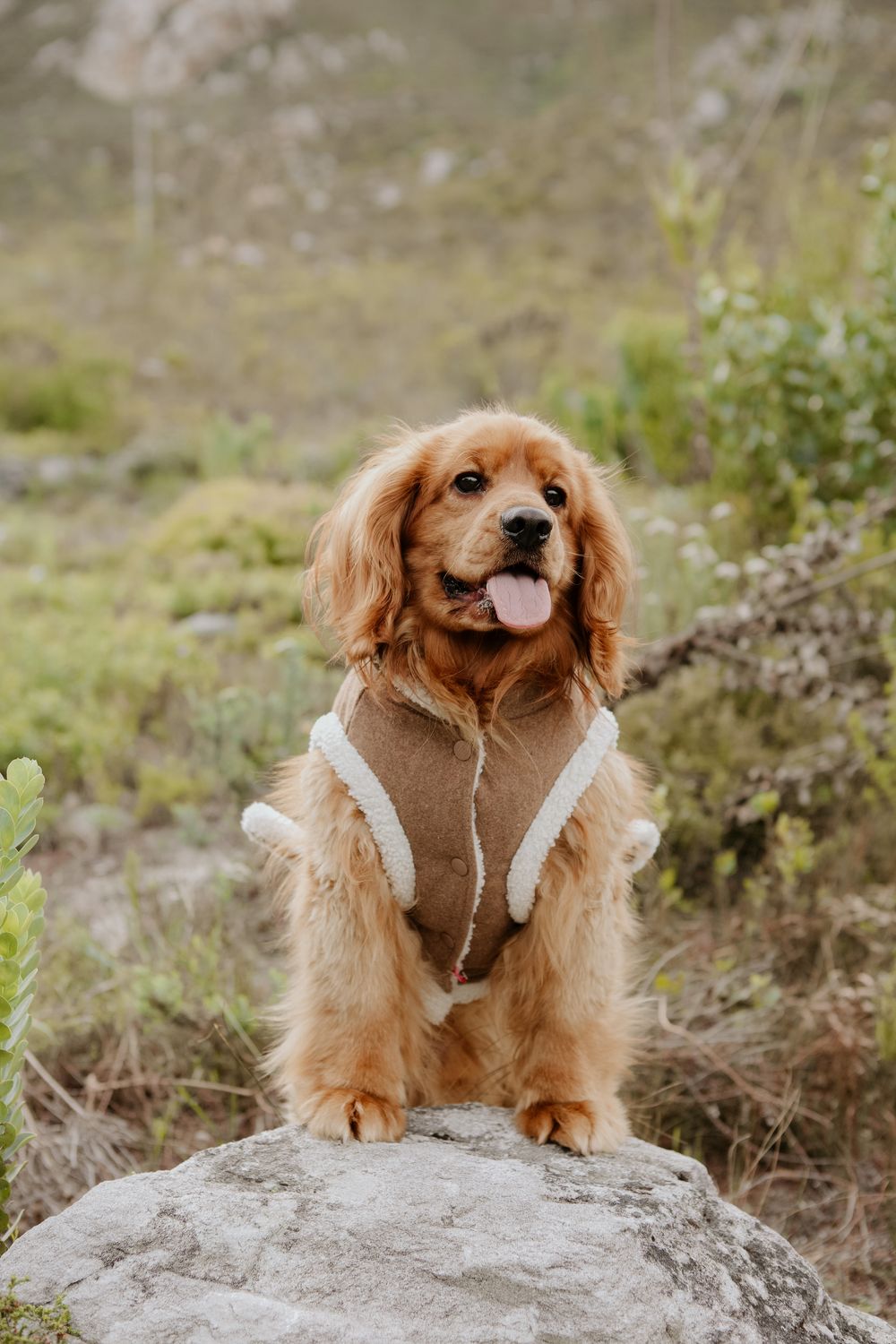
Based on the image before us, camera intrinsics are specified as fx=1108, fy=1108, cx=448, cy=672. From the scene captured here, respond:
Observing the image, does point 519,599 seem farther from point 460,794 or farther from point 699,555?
point 699,555


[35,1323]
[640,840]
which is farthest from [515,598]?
[35,1323]

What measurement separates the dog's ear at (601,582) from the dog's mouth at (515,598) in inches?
7.4

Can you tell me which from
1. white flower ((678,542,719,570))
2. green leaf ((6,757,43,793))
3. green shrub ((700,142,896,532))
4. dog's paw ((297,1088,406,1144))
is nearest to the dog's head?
green leaf ((6,757,43,793))

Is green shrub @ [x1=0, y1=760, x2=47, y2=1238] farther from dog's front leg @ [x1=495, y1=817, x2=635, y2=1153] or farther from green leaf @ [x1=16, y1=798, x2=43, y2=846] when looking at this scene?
dog's front leg @ [x1=495, y1=817, x2=635, y2=1153]

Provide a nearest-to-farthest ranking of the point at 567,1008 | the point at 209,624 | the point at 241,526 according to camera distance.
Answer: the point at 567,1008
the point at 209,624
the point at 241,526

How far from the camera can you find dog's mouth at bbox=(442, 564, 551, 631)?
6.70ft

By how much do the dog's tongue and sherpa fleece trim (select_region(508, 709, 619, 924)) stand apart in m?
0.31

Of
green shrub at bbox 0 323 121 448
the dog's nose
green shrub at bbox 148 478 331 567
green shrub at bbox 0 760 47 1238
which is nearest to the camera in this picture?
green shrub at bbox 0 760 47 1238

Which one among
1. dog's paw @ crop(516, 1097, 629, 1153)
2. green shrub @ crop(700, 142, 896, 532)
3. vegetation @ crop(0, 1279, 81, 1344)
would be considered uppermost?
green shrub @ crop(700, 142, 896, 532)

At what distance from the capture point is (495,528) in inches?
80.2

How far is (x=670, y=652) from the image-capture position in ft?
12.9

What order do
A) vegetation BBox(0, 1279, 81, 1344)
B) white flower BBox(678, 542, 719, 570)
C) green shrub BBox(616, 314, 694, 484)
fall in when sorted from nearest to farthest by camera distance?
vegetation BBox(0, 1279, 81, 1344) < white flower BBox(678, 542, 719, 570) < green shrub BBox(616, 314, 694, 484)

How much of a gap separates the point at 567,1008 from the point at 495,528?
97cm

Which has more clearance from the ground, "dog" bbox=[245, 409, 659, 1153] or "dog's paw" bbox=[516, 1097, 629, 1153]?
"dog" bbox=[245, 409, 659, 1153]
